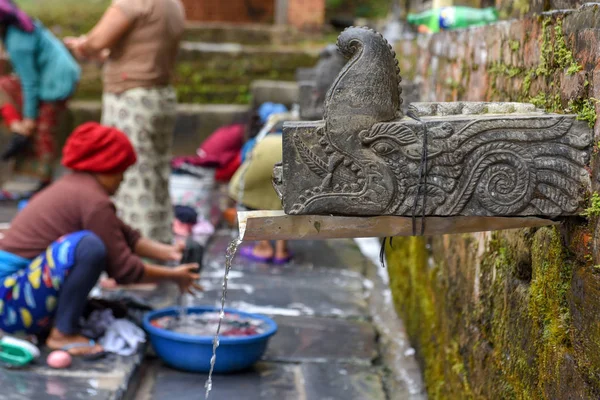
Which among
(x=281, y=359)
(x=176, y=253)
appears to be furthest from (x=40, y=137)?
(x=281, y=359)

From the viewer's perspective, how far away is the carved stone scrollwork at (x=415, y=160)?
2139mm

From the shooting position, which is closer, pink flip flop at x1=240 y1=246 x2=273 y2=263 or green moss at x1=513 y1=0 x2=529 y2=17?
green moss at x1=513 y1=0 x2=529 y2=17

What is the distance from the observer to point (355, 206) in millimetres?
2170

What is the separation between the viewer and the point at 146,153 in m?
5.61

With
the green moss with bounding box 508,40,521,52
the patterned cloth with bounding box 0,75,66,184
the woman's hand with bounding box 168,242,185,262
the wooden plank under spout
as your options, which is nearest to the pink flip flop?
the woman's hand with bounding box 168,242,185,262

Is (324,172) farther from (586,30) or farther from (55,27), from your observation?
(55,27)

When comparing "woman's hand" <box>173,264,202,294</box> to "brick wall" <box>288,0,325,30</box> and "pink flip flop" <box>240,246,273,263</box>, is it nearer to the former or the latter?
"pink flip flop" <box>240,246,273,263</box>

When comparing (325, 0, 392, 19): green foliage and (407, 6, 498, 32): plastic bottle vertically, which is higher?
(325, 0, 392, 19): green foliage

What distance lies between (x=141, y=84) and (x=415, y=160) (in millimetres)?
3630

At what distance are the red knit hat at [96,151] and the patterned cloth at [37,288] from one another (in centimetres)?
39

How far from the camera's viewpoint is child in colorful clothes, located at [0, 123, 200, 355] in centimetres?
387

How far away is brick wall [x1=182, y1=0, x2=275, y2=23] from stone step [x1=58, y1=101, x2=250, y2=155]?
5790 mm

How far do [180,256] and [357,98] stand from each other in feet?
8.21

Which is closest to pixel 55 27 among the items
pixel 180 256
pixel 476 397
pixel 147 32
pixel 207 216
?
pixel 207 216
